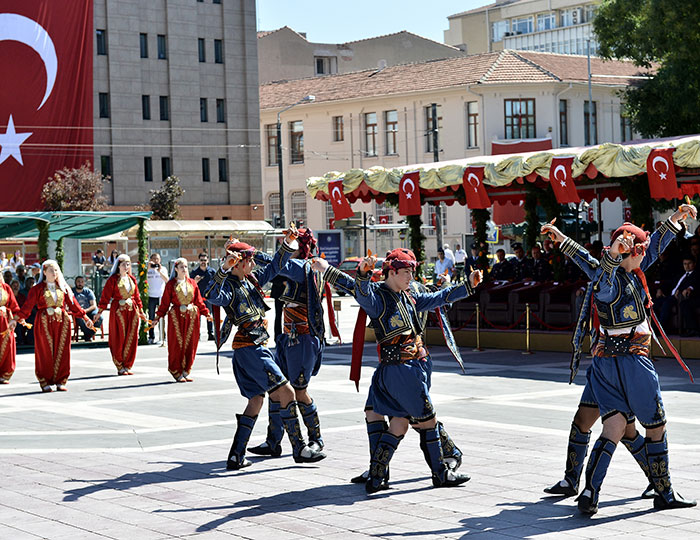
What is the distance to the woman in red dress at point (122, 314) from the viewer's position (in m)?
17.4

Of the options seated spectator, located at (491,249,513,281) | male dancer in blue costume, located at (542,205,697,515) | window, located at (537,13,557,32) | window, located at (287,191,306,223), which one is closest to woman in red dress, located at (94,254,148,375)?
seated spectator, located at (491,249,513,281)

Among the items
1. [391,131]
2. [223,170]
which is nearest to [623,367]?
[391,131]

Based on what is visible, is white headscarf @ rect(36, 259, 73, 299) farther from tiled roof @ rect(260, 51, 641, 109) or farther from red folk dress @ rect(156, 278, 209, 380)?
tiled roof @ rect(260, 51, 641, 109)

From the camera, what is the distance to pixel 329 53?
2948 inches

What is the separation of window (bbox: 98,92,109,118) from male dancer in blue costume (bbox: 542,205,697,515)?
5243 centimetres

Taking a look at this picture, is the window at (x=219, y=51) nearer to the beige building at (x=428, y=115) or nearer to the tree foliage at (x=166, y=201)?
the beige building at (x=428, y=115)

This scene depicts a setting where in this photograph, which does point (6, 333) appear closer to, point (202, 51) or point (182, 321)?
point (182, 321)

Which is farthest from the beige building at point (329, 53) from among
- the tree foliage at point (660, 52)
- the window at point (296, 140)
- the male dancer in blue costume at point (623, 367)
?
the male dancer in blue costume at point (623, 367)

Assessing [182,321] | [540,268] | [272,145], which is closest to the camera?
[182,321]

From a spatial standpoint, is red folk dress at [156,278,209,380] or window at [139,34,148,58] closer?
red folk dress at [156,278,209,380]

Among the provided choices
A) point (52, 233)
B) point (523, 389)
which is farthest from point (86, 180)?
point (523, 389)

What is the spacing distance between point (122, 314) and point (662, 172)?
815cm

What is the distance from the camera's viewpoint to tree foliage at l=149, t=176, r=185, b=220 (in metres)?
57.3

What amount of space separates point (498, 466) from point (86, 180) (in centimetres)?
4470
